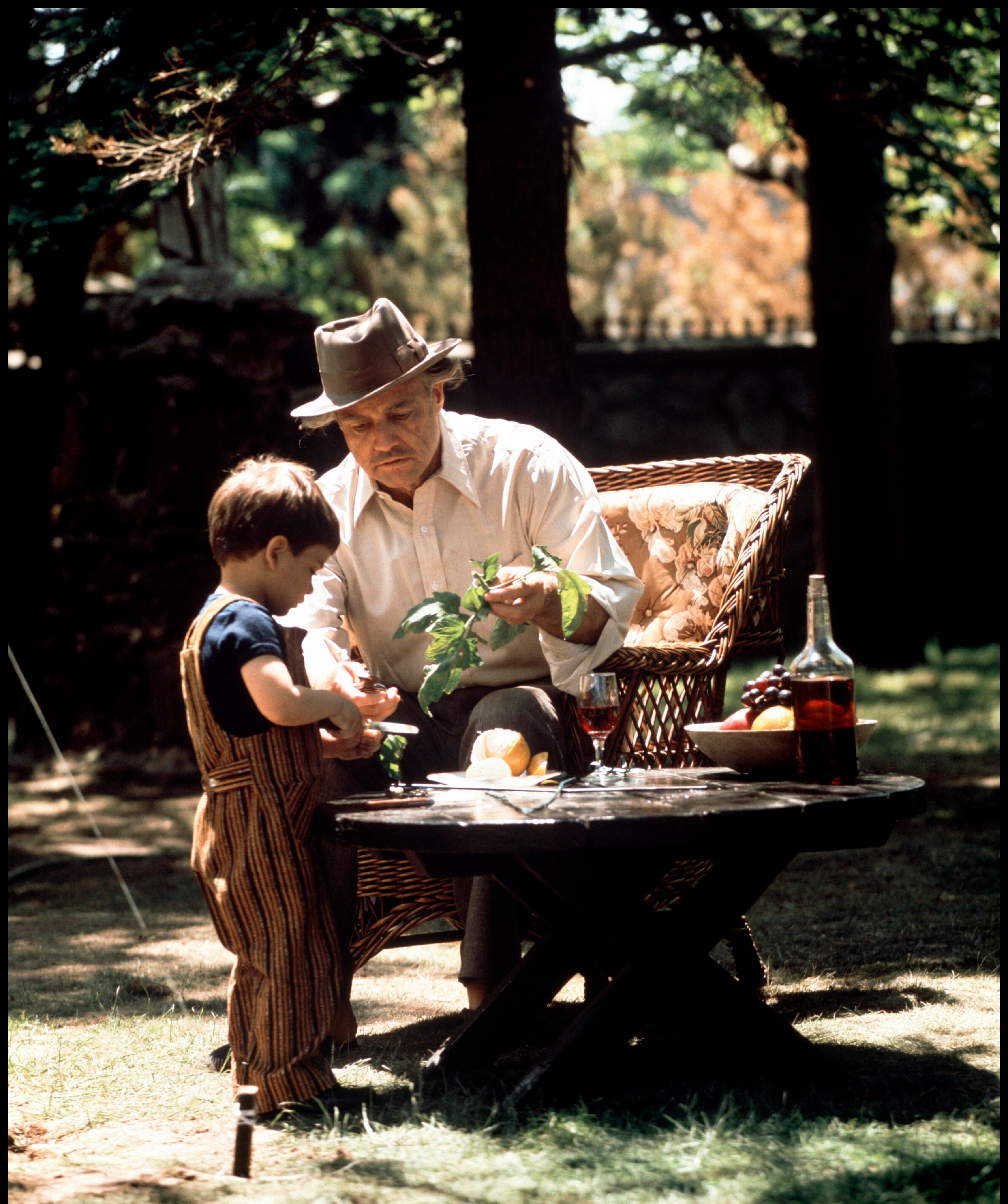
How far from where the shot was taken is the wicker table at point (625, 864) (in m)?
2.12

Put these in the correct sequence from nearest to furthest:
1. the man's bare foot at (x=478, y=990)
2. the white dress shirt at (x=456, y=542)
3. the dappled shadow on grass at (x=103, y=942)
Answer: the man's bare foot at (x=478, y=990)
the white dress shirt at (x=456, y=542)
the dappled shadow on grass at (x=103, y=942)

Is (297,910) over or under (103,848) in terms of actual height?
over

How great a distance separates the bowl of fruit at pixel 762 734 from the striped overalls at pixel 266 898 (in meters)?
0.75

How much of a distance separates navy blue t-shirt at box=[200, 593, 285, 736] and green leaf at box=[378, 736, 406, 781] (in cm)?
34

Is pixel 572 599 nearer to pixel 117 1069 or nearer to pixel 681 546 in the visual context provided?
pixel 681 546

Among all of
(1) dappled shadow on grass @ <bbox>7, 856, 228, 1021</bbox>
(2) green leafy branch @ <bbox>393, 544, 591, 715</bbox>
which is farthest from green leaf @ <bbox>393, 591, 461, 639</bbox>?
(1) dappled shadow on grass @ <bbox>7, 856, 228, 1021</bbox>

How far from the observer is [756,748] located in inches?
100.0

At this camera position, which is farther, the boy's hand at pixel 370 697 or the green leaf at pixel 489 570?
the green leaf at pixel 489 570

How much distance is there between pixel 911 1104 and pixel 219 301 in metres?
5.63

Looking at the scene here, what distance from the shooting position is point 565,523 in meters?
3.09

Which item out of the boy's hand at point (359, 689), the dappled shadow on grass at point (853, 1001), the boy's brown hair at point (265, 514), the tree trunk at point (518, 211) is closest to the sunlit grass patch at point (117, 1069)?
the boy's hand at point (359, 689)

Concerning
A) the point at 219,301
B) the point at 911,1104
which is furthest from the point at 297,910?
the point at 219,301

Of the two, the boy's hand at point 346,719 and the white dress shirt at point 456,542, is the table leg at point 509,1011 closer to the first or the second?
the boy's hand at point 346,719

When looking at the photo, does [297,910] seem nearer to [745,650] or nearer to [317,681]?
[317,681]
